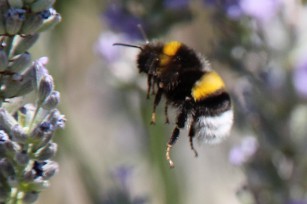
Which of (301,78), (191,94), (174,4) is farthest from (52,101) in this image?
(301,78)

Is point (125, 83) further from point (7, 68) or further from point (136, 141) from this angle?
point (7, 68)

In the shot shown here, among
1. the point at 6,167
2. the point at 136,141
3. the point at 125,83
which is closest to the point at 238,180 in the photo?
the point at 136,141

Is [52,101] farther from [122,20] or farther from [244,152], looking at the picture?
[244,152]

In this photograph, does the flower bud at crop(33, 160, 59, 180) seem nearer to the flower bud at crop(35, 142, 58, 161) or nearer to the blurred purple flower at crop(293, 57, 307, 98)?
the flower bud at crop(35, 142, 58, 161)

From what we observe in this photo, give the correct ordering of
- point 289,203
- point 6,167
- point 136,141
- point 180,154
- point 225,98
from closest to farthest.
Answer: point 6,167, point 225,98, point 289,203, point 180,154, point 136,141

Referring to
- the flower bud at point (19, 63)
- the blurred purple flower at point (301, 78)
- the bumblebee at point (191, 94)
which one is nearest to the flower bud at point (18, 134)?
the flower bud at point (19, 63)

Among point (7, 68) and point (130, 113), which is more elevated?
point (7, 68)
